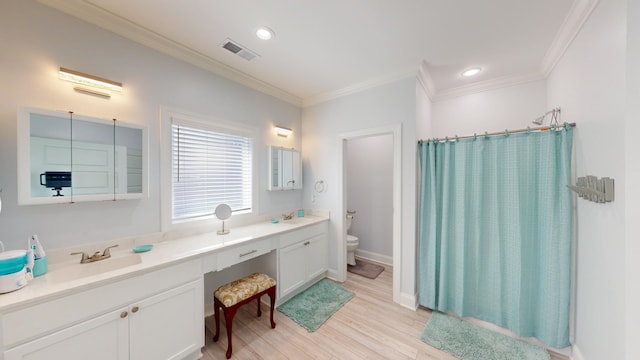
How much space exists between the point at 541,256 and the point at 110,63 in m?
3.94

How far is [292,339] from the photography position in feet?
6.20

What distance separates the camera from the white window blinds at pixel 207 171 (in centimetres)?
207

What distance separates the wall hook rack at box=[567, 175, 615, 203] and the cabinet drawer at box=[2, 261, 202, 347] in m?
2.78

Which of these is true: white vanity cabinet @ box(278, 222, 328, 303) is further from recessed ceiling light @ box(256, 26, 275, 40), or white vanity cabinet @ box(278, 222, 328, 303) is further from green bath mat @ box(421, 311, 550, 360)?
recessed ceiling light @ box(256, 26, 275, 40)

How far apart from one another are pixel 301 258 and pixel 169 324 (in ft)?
4.48

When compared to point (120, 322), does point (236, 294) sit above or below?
below

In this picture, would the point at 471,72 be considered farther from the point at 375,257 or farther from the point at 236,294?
A: the point at 236,294

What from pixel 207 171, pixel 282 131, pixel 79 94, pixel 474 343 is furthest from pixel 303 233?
pixel 79 94

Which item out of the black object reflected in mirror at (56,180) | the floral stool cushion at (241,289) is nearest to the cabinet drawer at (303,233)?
the floral stool cushion at (241,289)

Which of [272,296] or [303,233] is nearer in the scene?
[272,296]

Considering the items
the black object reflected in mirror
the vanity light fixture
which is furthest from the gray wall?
the vanity light fixture

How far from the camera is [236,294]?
180cm

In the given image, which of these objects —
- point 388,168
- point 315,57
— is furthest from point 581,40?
point 388,168

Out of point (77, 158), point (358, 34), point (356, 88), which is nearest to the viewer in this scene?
point (77, 158)
